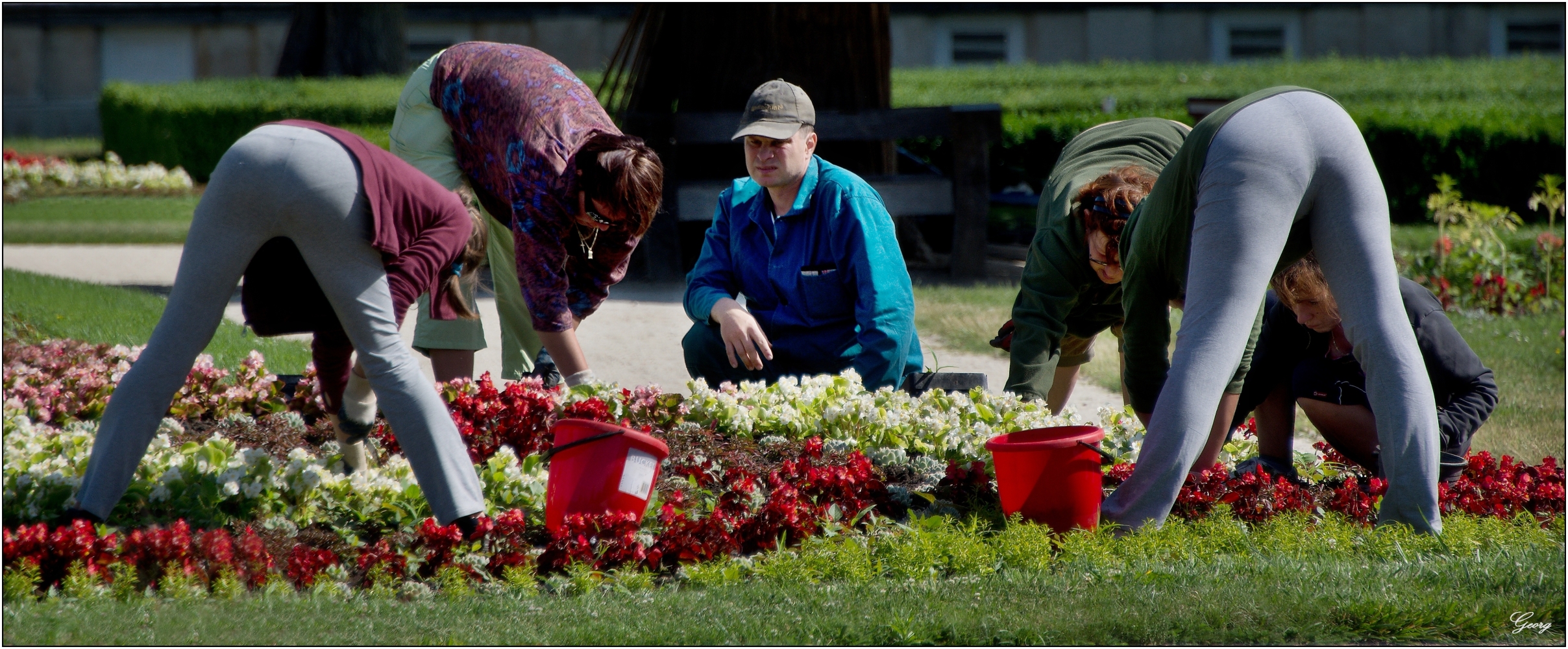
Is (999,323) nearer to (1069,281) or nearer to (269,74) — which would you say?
(1069,281)

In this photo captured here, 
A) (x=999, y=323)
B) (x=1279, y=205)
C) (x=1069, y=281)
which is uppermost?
(x=1279, y=205)

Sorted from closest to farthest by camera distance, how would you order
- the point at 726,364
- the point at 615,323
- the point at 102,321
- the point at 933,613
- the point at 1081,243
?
the point at 933,613 < the point at 1081,243 < the point at 726,364 < the point at 102,321 < the point at 615,323

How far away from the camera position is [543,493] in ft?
11.8

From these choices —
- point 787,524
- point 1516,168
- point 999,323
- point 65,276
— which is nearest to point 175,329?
point 787,524

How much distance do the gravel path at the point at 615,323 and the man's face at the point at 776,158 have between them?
160 cm

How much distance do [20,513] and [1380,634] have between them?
3.23m

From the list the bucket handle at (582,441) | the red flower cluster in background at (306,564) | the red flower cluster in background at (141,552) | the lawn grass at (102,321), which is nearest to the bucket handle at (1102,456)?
the bucket handle at (582,441)

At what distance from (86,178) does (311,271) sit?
13.1 meters

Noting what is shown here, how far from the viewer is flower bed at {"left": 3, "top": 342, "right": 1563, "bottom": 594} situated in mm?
3043

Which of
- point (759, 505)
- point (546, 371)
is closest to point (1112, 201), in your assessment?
point (759, 505)

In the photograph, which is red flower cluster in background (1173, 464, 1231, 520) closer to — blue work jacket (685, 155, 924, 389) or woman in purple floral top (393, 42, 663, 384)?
blue work jacket (685, 155, 924, 389)

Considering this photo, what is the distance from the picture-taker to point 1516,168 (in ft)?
45.1

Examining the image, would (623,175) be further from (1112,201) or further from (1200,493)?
(1200,493)

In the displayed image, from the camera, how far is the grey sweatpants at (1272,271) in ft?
10.2
